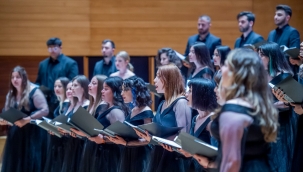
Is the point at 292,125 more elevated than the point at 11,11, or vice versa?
the point at 11,11

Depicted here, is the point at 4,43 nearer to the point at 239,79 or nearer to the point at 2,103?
the point at 2,103

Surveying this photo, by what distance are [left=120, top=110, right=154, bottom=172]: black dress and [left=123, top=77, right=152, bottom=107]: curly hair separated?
8cm

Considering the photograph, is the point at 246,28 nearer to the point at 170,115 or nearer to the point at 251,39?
the point at 251,39

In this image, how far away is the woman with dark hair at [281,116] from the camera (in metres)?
3.85

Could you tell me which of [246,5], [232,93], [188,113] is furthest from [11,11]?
[232,93]

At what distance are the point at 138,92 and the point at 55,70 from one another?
308cm

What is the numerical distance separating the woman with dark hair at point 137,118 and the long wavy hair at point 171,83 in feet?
0.83

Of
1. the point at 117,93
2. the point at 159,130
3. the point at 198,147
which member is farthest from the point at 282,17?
the point at 198,147

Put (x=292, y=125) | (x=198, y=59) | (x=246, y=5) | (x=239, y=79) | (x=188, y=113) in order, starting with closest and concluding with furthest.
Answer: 1. (x=239, y=79)
2. (x=188, y=113)
3. (x=292, y=125)
4. (x=198, y=59)
5. (x=246, y=5)

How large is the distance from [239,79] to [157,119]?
1.73 meters

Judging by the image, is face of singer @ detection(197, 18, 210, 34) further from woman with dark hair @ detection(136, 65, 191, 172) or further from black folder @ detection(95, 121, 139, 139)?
black folder @ detection(95, 121, 139, 139)

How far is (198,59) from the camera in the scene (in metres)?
5.12

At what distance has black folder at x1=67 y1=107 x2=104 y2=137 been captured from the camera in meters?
4.07

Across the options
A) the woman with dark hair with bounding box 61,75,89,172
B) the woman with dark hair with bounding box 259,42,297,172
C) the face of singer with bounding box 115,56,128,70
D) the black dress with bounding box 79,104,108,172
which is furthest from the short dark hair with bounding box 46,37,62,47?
the woman with dark hair with bounding box 259,42,297,172
